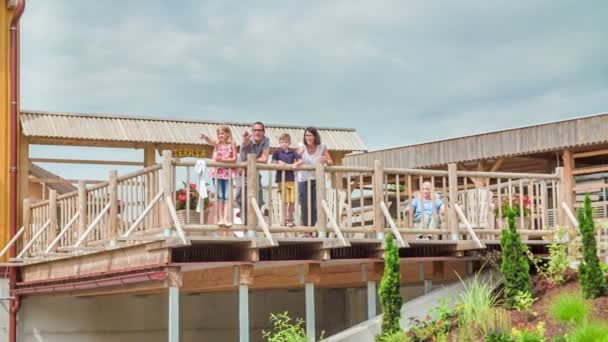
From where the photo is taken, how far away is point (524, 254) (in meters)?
17.3

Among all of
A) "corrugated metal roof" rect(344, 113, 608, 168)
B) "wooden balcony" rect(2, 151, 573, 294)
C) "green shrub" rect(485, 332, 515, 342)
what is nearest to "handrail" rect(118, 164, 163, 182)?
"wooden balcony" rect(2, 151, 573, 294)

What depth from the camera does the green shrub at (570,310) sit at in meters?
14.7

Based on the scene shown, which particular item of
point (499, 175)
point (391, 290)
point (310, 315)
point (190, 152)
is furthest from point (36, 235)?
point (499, 175)

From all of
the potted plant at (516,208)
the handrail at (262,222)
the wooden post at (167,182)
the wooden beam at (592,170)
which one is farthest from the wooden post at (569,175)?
the wooden post at (167,182)

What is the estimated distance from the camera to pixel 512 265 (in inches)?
621

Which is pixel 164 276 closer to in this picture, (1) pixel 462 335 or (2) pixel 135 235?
(2) pixel 135 235

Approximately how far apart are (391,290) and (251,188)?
233 centimetres

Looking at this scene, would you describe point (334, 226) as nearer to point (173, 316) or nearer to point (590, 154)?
point (173, 316)

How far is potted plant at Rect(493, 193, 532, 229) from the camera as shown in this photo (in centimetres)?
1688

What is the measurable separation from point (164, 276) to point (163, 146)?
7099 mm

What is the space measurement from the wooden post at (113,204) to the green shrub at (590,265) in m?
6.43

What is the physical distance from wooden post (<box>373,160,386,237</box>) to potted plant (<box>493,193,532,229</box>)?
2023mm

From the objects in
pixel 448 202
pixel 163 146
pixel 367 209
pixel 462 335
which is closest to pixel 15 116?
pixel 163 146

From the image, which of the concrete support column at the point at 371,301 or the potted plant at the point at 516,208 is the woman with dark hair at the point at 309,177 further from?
the potted plant at the point at 516,208
